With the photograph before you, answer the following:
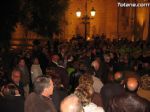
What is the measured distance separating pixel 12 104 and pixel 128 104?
92.0 inches

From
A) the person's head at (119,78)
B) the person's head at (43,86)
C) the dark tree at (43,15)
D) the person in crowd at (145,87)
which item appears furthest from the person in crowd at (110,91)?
the dark tree at (43,15)

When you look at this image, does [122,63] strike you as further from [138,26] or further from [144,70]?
[138,26]

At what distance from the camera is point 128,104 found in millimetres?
Result: 5211

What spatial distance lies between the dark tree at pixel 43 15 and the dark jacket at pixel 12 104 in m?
11.5

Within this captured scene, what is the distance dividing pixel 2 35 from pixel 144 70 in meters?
5.21

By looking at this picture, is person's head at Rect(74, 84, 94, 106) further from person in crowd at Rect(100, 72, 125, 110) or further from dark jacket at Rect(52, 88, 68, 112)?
person in crowd at Rect(100, 72, 125, 110)

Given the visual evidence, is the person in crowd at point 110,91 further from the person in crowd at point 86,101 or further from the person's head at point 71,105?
the person's head at point 71,105

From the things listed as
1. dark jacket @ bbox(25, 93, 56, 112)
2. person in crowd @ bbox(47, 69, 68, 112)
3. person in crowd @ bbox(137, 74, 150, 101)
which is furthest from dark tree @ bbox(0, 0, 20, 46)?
dark jacket @ bbox(25, 93, 56, 112)

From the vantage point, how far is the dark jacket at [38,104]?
19.9 feet

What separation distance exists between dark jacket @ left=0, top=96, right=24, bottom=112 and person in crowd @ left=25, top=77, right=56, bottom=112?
786 mm

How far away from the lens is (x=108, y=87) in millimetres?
8156

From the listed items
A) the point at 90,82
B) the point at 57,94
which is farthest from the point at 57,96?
the point at 90,82

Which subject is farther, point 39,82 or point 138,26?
point 138,26

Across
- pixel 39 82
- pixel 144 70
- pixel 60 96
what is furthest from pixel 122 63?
pixel 39 82
